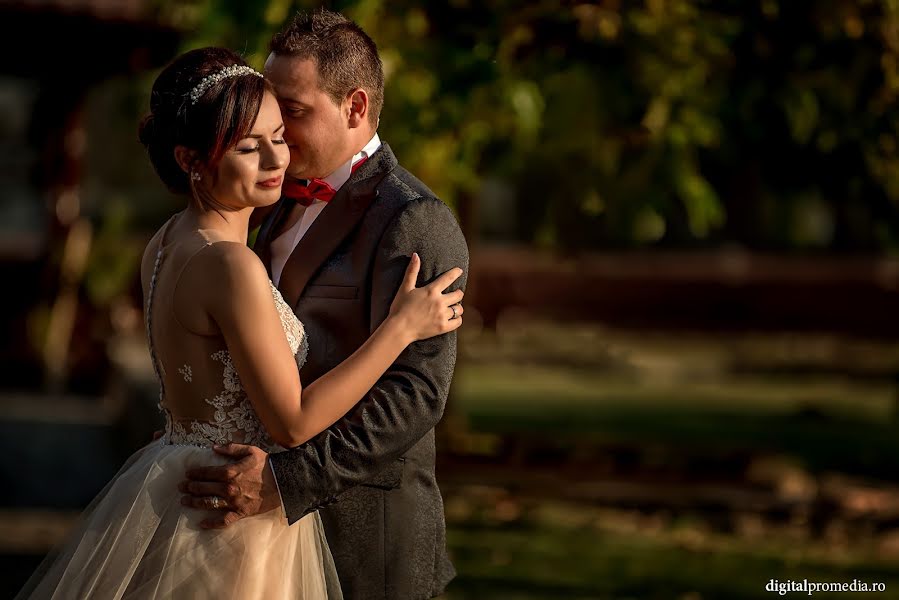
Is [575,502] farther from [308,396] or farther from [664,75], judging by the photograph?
[308,396]

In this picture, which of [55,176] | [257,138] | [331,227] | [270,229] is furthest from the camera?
[55,176]

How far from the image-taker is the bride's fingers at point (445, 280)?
3.38 metres

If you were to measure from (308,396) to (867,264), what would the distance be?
740 inches

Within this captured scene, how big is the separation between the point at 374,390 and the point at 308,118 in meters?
0.69

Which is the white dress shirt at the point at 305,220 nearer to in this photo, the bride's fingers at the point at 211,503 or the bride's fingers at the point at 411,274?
the bride's fingers at the point at 411,274

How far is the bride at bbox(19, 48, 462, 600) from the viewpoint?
3225mm

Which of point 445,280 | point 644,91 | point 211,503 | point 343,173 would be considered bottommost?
point 211,503

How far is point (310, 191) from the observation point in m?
3.53

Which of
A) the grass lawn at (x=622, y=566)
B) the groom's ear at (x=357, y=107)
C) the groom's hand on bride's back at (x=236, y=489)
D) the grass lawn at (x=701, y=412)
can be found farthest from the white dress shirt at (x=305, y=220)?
the grass lawn at (x=701, y=412)

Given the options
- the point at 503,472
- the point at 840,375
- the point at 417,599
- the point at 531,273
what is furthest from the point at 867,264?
the point at 417,599

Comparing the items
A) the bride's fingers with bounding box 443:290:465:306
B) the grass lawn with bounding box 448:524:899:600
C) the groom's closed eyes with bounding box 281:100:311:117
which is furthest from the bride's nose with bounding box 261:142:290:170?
the grass lawn with bounding box 448:524:899:600

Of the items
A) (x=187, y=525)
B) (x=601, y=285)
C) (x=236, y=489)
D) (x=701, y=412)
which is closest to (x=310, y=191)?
(x=236, y=489)

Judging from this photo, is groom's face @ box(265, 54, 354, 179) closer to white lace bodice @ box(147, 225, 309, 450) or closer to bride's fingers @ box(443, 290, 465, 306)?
white lace bodice @ box(147, 225, 309, 450)

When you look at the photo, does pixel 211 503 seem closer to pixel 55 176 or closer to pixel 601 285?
pixel 55 176
